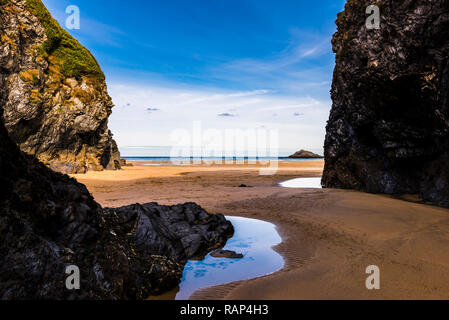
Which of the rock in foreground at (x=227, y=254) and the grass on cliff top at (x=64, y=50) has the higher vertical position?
the grass on cliff top at (x=64, y=50)

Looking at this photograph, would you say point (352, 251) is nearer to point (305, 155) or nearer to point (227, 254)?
point (227, 254)

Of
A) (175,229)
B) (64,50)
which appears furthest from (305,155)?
(175,229)

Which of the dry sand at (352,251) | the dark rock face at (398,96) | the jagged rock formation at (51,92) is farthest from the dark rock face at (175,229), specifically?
the jagged rock formation at (51,92)

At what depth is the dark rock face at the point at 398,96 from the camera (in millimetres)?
8102

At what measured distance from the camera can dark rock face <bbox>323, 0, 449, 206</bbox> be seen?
26.6 feet

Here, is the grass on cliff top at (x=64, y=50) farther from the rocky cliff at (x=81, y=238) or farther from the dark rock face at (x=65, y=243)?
the dark rock face at (x=65, y=243)

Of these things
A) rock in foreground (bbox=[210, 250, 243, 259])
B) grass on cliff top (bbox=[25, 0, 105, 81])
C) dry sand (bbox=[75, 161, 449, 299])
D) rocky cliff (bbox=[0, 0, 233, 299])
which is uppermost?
grass on cliff top (bbox=[25, 0, 105, 81])

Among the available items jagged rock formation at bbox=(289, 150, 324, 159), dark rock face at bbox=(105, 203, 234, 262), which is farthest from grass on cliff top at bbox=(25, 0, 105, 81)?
jagged rock formation at bbox=(289, 150, 324, 159)

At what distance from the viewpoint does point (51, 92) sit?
21781mm

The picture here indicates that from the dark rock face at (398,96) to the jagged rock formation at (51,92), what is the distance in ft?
74.4

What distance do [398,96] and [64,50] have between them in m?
27.6

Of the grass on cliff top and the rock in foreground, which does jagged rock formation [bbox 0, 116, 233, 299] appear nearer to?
the rock in foreground

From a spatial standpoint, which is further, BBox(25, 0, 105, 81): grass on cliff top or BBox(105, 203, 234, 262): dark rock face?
BBox(25, 0, 105, 81): grass on cliff top
